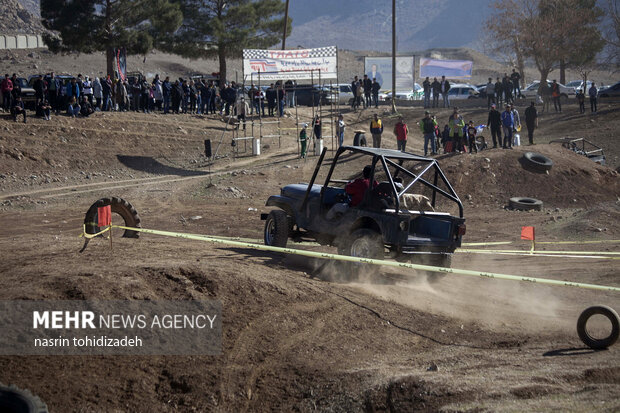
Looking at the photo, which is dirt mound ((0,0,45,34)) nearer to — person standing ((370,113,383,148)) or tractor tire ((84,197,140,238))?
person standing ((370,113,383,148))

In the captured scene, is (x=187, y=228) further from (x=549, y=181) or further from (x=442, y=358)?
(x=549, y=181)

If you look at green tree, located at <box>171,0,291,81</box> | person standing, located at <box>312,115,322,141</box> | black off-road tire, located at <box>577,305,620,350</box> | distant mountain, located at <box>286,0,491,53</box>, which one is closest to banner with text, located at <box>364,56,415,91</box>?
green tree, located at <box>171,0,291,81</box>

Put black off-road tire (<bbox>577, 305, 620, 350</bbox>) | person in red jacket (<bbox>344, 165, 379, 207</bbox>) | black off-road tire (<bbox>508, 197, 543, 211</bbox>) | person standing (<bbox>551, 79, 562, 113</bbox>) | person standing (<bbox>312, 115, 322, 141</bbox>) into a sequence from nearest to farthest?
black off-road tire (<bbox>577, 305, 620, 350</bbox>)
person in red jacket (<bbox>344, 165, 379, 207</bbox>)
black off-road tire (<bbox>508, 197, 543, 211</bbox>)
person standing (<bbox>312, 115, 322, 141</bbox>)
person standing (<bbox>551, 79, 562, 113</bbox>)

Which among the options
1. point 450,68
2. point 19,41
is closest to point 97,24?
point 450,68

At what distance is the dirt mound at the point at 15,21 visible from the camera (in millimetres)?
77625

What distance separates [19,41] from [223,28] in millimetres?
35431

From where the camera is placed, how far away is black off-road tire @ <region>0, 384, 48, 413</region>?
5.61 metres

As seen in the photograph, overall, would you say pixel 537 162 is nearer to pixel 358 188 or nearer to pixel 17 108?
pixel 358 188

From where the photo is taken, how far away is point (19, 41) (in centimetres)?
6769

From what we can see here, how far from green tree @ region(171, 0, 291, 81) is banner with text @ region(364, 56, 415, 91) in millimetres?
7890

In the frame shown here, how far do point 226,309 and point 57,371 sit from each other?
2166mm

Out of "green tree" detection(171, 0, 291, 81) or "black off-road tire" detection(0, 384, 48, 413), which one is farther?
"green tree" detection(171, 0, 291, 81)

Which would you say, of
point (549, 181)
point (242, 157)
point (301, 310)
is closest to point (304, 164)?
point (242, 157)

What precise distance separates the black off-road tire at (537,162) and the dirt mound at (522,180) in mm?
188
